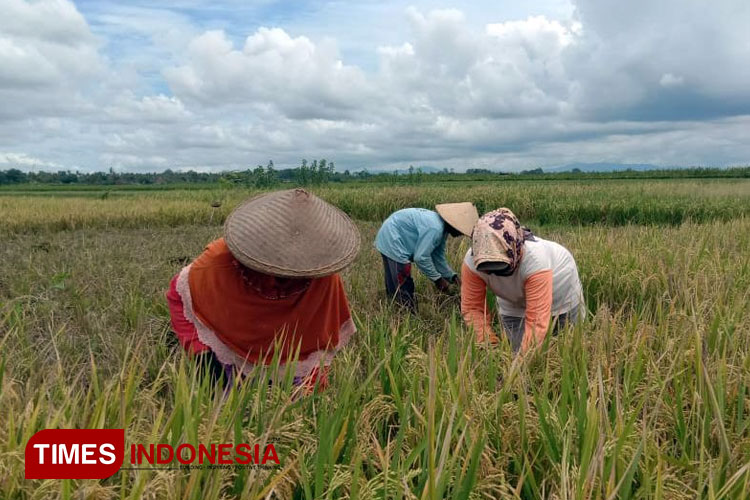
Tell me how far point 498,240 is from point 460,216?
1.55m

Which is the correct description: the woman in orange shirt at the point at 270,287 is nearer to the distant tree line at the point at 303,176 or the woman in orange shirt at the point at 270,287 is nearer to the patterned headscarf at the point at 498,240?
the patterned headscarf at the point at 498,240

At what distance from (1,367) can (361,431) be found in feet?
3.49

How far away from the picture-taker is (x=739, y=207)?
41.3 feet

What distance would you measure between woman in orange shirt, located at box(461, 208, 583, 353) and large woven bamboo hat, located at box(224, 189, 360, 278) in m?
0.77

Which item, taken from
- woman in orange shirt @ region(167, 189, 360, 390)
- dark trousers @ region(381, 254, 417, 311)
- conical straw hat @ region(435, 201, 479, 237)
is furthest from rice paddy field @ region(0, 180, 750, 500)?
conical straw hat @ region(435, 201, 479, 237)

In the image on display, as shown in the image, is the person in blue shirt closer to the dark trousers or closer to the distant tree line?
the dark trousers

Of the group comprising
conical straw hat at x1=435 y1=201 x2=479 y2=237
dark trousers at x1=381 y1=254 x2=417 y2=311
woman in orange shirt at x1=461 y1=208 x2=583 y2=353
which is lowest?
dark trousers at x1=381 y1=254 x2=417 y2=311

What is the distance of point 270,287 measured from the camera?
2.36m

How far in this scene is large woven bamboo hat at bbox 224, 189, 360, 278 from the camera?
2035 mm

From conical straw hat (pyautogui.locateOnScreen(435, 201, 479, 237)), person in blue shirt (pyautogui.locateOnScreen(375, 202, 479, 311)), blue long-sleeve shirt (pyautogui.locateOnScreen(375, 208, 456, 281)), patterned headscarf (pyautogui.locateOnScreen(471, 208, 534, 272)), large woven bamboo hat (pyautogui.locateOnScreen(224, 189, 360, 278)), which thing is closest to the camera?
large woven bamboo hat (pyautogui.locateOnScreen(224, 189, 360, 278))

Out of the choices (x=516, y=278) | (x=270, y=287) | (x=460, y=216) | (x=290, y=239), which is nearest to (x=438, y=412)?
(x=290, y=239)

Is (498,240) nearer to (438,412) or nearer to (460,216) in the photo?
(438,412)

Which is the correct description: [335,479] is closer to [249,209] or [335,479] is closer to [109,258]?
[249,209]

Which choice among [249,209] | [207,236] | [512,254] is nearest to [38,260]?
[207,236]
